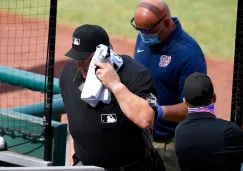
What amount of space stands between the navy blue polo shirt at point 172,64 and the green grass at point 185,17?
5587 millimetres

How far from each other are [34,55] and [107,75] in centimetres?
639

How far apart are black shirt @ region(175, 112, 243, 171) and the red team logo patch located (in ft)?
3.24

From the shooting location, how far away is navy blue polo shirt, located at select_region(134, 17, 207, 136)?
4879 mm

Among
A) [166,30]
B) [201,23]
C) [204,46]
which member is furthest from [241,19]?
[201,23]

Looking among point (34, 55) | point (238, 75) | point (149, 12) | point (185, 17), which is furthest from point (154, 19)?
point (185, 17)

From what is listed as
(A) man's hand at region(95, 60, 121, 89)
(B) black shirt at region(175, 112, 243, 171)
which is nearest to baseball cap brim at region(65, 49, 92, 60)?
(A) man's hand at region(95, 60, 121, 89)

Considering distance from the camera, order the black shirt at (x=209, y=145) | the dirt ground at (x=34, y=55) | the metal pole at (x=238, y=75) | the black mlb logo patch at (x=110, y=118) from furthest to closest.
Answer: the dirt ground at (x=34, y=55), the metal pole at (x=238, y=75), the black mlb logo patch at (x=110, y=118), the black shirt at (x=209, y=145)

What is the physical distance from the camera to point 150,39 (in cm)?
501

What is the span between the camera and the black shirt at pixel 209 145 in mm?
3863

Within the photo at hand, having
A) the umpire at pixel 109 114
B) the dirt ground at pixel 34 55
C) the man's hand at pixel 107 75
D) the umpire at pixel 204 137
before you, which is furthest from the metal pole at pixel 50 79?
the dirt ground at pixel 34 55

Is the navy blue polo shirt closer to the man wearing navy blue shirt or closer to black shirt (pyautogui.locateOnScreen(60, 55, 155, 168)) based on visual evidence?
the man wearing navy blue shirt

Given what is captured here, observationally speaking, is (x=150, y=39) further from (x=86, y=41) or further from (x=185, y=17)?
(x=185, y=17)

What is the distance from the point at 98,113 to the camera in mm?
4293

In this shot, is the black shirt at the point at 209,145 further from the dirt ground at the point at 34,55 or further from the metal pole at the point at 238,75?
the dirt ground at the point at 34,55
